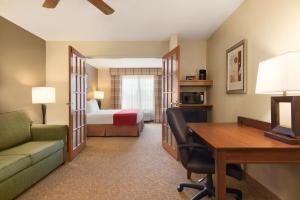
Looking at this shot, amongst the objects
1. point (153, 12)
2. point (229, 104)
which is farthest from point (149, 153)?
point (153, 12)

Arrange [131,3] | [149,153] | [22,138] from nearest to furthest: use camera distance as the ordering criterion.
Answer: [131,3] → [22,138] → [149,153]

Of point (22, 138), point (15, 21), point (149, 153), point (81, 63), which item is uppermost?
point (15, 21)

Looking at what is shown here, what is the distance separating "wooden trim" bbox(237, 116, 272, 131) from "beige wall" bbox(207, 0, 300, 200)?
5 cm

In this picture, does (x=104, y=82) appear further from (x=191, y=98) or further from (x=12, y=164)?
(x=12, y=164)

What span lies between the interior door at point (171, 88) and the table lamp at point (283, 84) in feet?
6.43

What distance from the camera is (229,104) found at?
332 cm

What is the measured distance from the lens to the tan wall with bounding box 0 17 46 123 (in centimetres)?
318

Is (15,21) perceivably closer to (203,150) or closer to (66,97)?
(66,97)

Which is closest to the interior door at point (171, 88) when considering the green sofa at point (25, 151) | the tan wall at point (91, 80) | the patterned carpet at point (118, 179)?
the patterned carpet at point (118, 179)

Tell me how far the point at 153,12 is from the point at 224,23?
128cm

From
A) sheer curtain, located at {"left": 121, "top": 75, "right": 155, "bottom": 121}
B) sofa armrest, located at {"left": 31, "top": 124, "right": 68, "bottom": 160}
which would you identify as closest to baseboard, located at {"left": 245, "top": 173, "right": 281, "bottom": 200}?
sofa armrest, located at {"left": 31, "top": 124, "right": 68, "bottom": 160}

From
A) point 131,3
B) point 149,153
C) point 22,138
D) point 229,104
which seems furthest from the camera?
point 149,153

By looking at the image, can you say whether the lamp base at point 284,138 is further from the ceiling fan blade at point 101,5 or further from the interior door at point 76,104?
the interior door at point 76,104

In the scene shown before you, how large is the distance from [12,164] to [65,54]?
291cm
